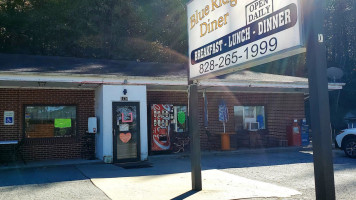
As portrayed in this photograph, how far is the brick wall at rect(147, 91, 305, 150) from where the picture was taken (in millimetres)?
14898

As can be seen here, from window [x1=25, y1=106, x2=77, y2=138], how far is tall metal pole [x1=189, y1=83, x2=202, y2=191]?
7155mm

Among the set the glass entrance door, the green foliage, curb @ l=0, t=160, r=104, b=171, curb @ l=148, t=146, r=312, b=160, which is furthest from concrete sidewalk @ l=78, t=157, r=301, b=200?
the green foliage

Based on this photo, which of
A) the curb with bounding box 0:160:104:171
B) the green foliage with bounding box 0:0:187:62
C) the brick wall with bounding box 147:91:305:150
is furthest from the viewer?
the green foliage with bounding box 0:0:187:62

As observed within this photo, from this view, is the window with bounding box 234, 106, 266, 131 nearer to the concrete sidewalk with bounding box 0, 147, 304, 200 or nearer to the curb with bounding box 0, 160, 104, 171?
the concrete sidewalk with bounding box 0, 147, 304, 200

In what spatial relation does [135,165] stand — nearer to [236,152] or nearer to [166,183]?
[166,183]

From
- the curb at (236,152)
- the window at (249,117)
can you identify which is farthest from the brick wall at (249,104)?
the curb at (236,152)

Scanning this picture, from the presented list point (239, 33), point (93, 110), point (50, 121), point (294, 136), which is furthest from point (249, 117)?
point (239, 33)

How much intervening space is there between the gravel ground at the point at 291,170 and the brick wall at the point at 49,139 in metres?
5.02

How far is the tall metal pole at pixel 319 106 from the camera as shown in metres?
4.08

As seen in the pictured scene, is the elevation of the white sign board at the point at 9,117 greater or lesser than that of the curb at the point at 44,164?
greater

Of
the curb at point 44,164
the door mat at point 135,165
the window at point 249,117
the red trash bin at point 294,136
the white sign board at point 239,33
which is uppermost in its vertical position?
the white sign board at point 239,33

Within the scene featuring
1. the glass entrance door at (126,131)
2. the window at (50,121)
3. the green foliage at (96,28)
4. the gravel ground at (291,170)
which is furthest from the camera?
the green foliage at (96,28)

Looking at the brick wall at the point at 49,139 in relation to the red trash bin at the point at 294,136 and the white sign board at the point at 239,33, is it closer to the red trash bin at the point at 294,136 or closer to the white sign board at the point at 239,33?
the white sign board at the point at 239,33

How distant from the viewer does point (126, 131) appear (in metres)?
12.4
